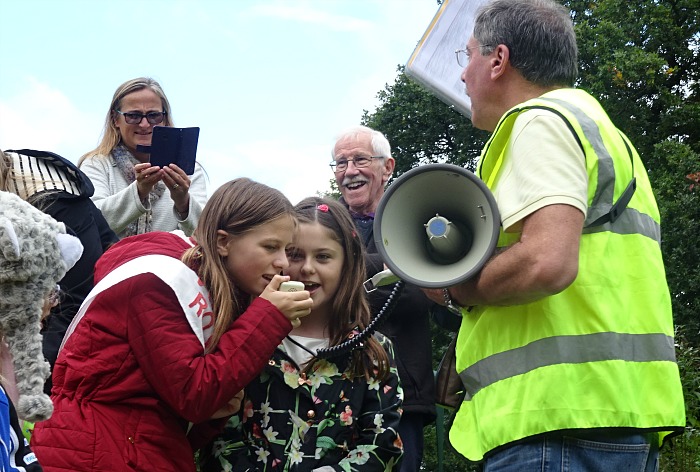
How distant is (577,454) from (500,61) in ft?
4.36

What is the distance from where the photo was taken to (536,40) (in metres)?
3.18

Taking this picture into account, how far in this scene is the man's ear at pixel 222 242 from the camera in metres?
3.57

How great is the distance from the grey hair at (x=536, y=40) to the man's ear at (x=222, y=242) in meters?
1.17

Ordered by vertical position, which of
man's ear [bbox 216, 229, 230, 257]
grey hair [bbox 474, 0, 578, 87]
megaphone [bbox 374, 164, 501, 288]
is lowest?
man's ear [bbox 216, 229, 230, 257]

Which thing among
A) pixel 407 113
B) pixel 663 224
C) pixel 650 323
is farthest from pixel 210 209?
pixel 407 113

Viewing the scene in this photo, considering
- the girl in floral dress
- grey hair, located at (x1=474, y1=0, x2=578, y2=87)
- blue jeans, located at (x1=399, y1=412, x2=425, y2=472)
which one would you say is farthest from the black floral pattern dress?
grey hair, located at (x1=474, y1=0, x2=578, y2=87)

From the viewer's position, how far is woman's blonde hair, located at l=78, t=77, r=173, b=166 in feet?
16.6

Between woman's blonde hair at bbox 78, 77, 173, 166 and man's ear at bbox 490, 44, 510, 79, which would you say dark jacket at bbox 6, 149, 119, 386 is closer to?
woman's blonde hair at bbox 78, 77, 173, 166

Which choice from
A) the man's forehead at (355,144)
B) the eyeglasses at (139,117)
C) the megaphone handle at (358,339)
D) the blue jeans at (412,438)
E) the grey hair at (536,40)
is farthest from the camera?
the man's forehead at (355,144)

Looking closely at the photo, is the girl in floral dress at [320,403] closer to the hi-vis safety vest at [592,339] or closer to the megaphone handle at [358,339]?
the megaphone handle at [358,339]

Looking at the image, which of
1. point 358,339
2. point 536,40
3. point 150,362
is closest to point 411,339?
point 358,339

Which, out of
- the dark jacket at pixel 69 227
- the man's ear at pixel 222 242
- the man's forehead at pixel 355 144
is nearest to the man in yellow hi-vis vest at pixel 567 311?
the man's ear at pixel 222 242

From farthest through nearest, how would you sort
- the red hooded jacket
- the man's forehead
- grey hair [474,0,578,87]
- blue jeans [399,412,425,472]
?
the man's forehead → blue jeans [399,412,425,472] → grey hair [474,0,578,87] → the red hooded jacket

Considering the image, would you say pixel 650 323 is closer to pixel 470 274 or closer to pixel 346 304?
pixel 470 274
